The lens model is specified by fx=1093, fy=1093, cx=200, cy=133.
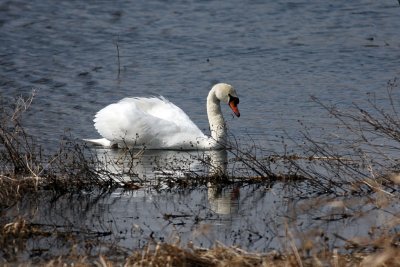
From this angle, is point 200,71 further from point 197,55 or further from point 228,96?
point 228,96

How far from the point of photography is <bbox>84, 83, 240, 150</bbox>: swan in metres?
13.6

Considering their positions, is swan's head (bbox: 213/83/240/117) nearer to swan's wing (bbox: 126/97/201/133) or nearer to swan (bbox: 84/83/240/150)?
swan (bbox: 84/83/240/150)

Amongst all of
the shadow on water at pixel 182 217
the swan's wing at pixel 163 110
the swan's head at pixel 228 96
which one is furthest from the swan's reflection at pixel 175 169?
the swan's head at pixel 228 96

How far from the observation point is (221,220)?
8859 millimetres

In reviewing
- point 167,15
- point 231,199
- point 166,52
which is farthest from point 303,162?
point 167,15

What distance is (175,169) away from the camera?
1086cm

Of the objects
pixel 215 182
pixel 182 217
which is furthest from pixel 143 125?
pixel 182 217

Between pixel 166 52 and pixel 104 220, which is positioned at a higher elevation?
pixel 166 52

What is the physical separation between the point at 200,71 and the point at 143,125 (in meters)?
4.82

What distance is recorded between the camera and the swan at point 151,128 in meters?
13.6

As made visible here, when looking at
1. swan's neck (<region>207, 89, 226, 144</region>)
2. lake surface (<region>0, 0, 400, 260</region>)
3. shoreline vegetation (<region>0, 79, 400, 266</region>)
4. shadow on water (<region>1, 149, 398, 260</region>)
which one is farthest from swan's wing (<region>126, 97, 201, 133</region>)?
shadow on water (<region>1, 149, 398, 260</region>)

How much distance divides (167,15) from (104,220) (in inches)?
572

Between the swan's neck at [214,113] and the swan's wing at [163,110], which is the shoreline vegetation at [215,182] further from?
the swan's neck at [214,113]

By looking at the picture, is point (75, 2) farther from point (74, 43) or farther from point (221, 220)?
point (221, 220)
